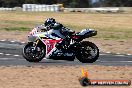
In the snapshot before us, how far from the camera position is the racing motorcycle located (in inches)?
644

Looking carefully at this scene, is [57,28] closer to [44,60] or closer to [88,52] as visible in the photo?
[88,52]

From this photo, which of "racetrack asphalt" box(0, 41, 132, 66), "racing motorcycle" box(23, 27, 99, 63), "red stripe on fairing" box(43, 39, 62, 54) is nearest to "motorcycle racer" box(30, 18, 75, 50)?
"racing motorcycle" box(23, 27, 99, 63)

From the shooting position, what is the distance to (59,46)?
54.6 ft

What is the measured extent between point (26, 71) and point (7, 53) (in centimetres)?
608

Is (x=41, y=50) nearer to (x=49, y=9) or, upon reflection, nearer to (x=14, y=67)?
(x=14, y=67)

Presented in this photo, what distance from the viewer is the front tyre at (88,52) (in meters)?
16.3

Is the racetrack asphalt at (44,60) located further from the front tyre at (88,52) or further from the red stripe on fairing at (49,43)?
the front tyre at (88,52)

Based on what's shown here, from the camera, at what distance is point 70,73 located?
16141 millimetres

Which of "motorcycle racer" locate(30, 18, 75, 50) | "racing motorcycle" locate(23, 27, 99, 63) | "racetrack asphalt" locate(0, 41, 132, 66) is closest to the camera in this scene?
"motorcycle racer" locate(30, 18, 75, 50)

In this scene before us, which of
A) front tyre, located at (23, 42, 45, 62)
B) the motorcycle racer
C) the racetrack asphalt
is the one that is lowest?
the racetrack asphalt

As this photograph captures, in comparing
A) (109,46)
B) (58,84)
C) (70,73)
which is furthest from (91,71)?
(109,46)

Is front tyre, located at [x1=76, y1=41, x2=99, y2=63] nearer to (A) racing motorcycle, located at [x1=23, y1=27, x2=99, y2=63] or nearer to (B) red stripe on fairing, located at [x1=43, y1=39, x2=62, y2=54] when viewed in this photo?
(A) racing motorcycle, located at [x1=23, y1=27, x2=99, y2=63]

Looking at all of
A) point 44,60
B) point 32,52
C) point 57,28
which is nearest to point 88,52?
point 57,28

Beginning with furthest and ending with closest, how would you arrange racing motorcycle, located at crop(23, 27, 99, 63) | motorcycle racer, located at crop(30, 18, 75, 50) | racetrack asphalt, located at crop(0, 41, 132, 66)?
racetrack asphalt, located at crop(0, 41, 132, 66) < racing motorcycle, located at crop(23, 27, 99, 63) < motorcycle racer, located at crop(30, 18, 75, 50)
